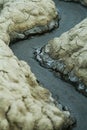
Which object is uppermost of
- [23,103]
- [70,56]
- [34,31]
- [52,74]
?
[23,103]

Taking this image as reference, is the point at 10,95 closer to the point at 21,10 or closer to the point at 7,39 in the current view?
the point at 7,39

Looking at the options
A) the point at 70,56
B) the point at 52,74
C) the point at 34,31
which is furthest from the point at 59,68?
the point at 34,31

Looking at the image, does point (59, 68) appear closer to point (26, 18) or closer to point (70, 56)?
point (70, 56)

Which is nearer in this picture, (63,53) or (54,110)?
(54,110)

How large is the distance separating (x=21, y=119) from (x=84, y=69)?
2049 millimetres

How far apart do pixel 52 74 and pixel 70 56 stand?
52cm

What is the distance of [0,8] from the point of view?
989 cm

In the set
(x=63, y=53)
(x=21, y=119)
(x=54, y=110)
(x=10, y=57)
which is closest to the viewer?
(x=21, y=119)

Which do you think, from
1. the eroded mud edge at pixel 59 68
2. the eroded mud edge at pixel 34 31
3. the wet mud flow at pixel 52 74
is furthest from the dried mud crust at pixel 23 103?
the eroded mud edge at pixel 34 31

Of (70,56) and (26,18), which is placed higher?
(70,56)

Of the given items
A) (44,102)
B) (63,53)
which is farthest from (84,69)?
(44,102)

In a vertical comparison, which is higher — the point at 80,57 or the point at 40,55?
the point at 80,57

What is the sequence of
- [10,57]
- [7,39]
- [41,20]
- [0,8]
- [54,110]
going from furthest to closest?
1. [0,8]
2. [41,20]
3. [7,39]
4. [10,57]
5. [54,110]

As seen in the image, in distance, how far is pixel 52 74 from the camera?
7.56 metres
